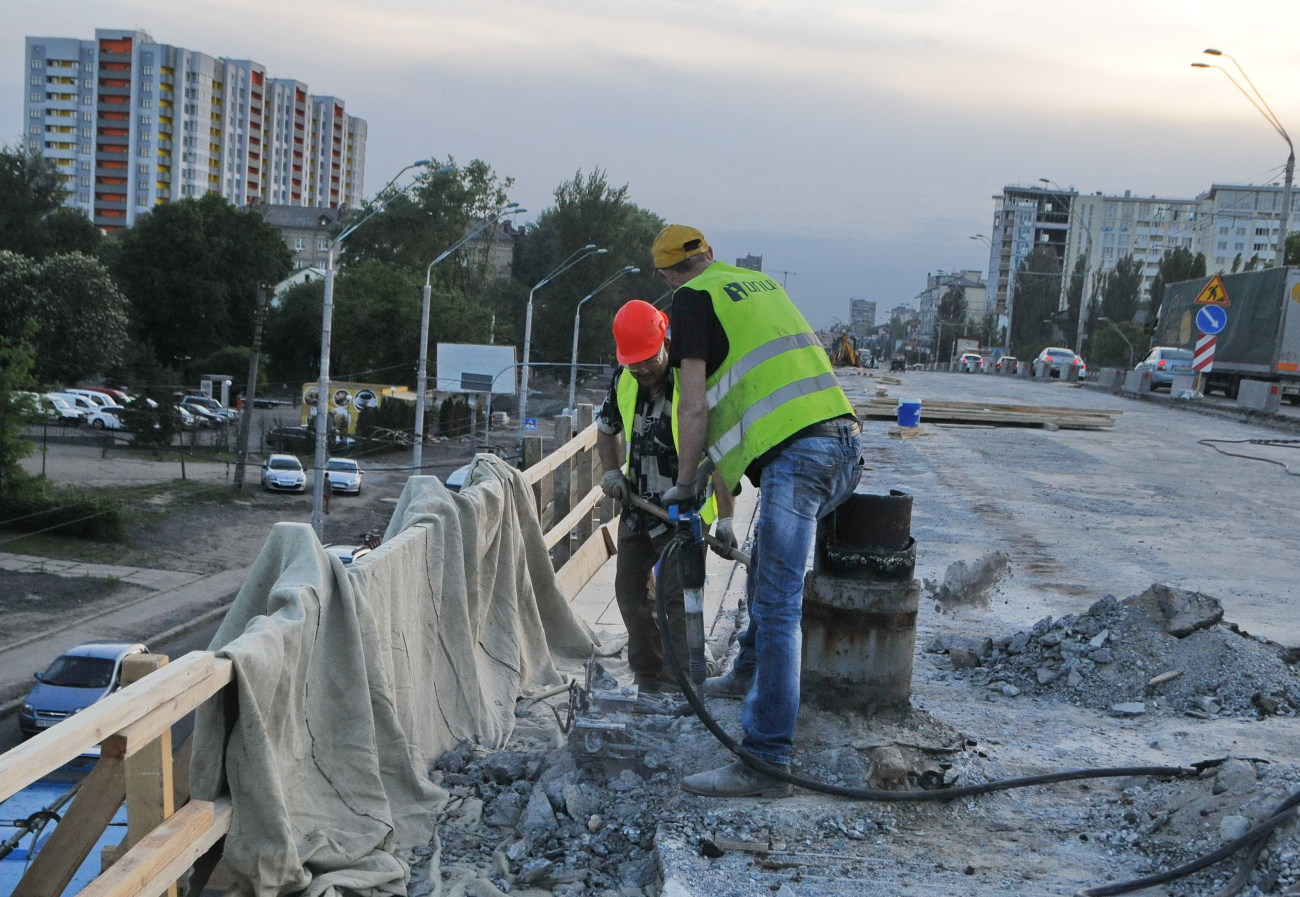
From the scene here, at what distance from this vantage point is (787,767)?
4086mm

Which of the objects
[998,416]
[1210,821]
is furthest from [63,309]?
[1210,821]

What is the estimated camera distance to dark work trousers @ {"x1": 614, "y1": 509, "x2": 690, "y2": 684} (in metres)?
5.52

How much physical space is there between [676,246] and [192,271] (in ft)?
266

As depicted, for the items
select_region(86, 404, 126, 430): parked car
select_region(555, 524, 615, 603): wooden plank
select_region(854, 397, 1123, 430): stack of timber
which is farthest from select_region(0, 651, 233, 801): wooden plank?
select_region(86, 404, 126, 430): parked car

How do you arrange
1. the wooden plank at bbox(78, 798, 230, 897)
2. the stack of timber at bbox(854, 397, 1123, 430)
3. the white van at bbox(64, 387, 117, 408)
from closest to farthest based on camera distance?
the wooden plank at bbox(78, 798, 230, 897)
the stack of timber at bbox(854, 397, 1123, 430)
the white van at bbox(64, 387, 117, 408)

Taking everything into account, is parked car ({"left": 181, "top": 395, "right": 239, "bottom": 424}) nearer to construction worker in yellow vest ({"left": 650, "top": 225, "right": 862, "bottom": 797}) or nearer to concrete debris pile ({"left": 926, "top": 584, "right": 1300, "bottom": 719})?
concrete debris pile ({"left": 926, "top": 584, "right": 1300, "bottom": 719})

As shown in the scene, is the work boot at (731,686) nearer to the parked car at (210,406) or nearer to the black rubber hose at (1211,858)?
the black rubber hose at (1211,858)

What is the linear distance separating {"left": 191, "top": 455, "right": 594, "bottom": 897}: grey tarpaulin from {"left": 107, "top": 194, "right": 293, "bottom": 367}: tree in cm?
7812

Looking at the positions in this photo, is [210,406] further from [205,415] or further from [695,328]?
[695,328]

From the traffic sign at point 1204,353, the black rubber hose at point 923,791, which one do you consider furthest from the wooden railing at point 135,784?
the traffic sign at point 1204,353

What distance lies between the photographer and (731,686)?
487 centimetres

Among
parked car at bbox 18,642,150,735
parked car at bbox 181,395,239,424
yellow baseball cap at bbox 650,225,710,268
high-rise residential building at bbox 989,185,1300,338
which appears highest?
high-rise residential building at bbox 989,185,1300,338

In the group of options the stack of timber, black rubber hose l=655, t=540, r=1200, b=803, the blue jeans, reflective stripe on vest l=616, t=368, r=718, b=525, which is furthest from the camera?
the stack of timber

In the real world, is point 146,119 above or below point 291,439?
above
